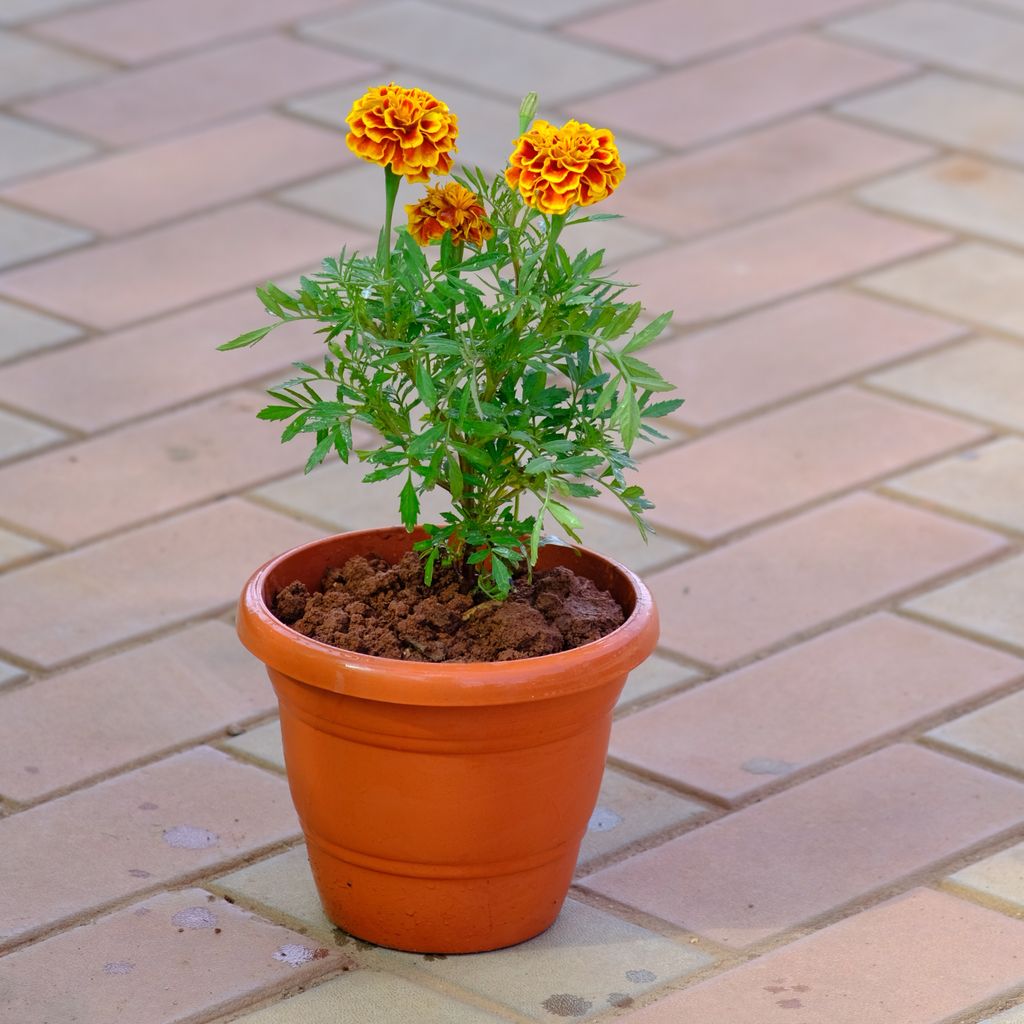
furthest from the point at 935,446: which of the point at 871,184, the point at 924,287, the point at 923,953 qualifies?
the point at 923,953

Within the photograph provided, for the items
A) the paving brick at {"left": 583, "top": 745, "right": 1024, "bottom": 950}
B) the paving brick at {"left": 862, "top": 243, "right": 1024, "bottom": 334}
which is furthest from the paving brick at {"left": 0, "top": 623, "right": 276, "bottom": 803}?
the paving brick at {"left": 862, "top": 243, "right": 1024, "bottom": 334}

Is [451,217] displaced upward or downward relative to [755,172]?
upward

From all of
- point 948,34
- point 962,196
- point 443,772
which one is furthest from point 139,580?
point 948,34

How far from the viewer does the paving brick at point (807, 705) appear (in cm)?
283

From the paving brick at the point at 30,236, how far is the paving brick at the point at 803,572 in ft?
5.46

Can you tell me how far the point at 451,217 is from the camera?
2.29m

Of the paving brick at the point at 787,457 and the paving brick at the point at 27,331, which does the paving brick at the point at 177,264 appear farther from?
the paving brick at the point at 787,457

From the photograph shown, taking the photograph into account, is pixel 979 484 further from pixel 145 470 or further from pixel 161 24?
pixel 161 24

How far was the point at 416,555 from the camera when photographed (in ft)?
8.14

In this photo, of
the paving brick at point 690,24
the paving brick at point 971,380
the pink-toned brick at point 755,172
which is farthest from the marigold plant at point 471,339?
the paving brick at point 690,24

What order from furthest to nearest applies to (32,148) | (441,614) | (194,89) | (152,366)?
(194,89)
(32,148)
(152,366)
(441,614)

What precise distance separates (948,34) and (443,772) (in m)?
3.76

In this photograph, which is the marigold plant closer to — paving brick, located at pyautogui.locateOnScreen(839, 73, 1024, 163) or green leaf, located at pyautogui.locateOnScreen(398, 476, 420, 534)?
green leaf, located at pyautogui.locateOnScreen(398, 476, 420, 534)

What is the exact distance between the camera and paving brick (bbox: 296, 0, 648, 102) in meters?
5.08
